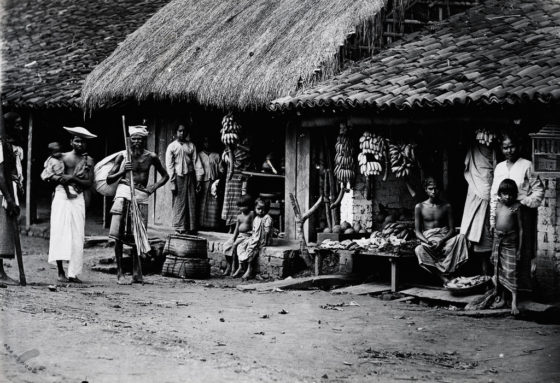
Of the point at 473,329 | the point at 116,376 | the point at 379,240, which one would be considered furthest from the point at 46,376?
the point at 379,240

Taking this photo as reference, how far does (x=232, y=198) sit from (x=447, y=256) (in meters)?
4.10

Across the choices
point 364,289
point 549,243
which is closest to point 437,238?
point 364,289

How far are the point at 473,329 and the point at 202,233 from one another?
21.1ft

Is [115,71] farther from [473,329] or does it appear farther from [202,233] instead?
[473,329]

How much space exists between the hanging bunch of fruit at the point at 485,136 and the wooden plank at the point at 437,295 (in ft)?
5.45

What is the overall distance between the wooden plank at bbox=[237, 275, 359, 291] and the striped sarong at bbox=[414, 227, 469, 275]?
1.33m

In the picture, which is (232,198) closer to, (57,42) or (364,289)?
(364,289)

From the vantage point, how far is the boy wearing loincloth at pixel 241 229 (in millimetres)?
12945

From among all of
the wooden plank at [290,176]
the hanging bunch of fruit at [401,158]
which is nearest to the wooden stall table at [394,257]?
the hanging bunch of fruit at [401,158]

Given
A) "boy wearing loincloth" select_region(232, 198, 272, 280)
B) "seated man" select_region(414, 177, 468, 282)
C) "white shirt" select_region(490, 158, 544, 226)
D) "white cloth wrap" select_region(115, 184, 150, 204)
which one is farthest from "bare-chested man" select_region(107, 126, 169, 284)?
"white shirt" select_region(490, 158, 544, 226)

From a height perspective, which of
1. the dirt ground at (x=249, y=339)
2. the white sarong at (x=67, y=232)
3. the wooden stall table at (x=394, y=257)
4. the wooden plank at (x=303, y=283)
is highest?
the white sarong at (x=67, y=232)

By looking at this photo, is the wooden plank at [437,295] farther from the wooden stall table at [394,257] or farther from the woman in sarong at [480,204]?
the woman in sarong at [480,204]

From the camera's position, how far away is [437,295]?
10562 millimetres

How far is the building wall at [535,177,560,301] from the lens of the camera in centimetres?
1023
